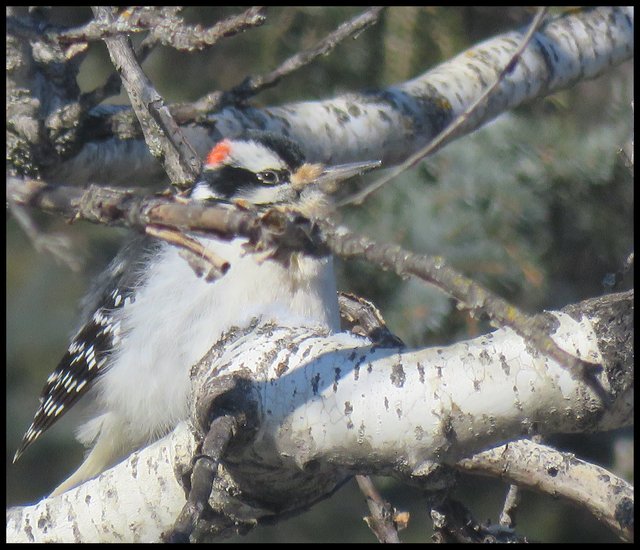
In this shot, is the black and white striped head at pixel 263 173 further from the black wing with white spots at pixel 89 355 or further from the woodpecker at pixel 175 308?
the black wing with white spots at pixel 89 355

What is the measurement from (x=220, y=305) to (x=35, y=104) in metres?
1.08

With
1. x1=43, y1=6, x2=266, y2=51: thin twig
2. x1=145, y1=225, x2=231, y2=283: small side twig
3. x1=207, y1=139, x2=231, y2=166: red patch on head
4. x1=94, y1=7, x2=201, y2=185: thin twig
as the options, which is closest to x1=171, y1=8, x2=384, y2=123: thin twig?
x1=207, y1=139, x2=231, y2=166: red patch on head

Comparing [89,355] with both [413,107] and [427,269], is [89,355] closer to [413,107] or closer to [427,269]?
[413,107]

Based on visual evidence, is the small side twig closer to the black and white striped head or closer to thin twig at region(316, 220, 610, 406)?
thin twig at region(316, 220, 610, 406)

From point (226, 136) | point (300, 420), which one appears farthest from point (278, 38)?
point (300, 420)

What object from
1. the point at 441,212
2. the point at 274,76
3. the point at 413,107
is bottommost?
Result: the point at 441,212

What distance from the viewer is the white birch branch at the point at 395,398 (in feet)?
6.82

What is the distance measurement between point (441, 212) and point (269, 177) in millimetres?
1053

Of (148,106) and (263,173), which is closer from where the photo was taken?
(148,106)

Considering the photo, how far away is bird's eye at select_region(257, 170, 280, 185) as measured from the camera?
3432 millimetres

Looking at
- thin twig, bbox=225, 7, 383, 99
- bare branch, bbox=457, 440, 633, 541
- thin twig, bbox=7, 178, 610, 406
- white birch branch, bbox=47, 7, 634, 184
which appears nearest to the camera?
thin twig, bbox=7, 178, 610, 406

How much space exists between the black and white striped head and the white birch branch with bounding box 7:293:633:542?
966mm

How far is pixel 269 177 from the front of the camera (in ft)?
11.3

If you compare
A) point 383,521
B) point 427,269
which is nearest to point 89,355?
point 383,521
